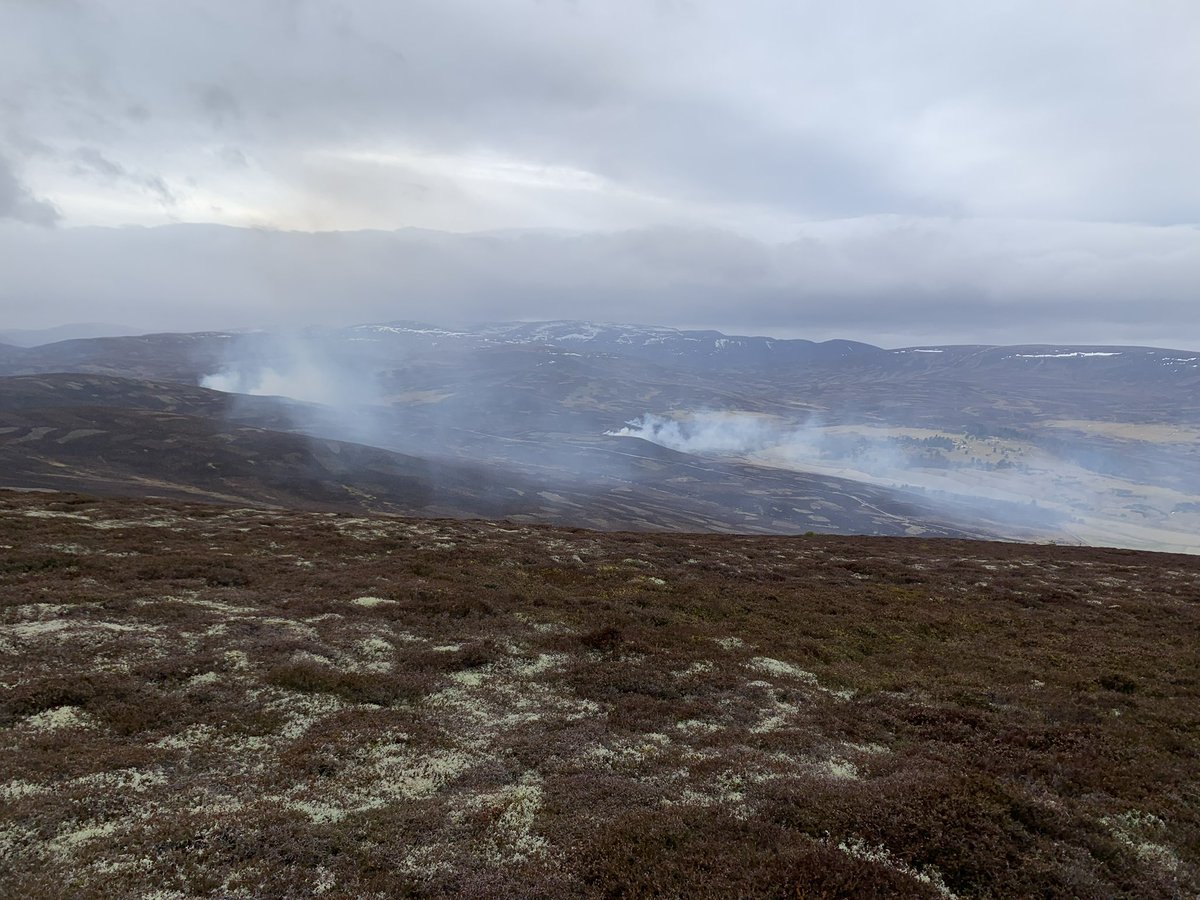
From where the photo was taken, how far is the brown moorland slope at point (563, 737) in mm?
8961

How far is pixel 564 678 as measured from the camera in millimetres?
17547

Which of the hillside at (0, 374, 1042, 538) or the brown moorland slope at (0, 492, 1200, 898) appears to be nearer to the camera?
the brown moorland slope at (0, 492, 1200, 898)

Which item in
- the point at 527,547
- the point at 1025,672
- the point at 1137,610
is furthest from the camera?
the point at 527,547

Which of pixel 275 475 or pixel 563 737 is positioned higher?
pixel 563 737

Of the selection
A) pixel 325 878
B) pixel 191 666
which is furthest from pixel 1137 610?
pixel 191 666

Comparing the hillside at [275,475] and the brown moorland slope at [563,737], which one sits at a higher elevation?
the brown moorland slope at [563,737]

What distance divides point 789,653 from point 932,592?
53.1 feet

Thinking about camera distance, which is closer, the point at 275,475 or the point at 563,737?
the point at 563,737

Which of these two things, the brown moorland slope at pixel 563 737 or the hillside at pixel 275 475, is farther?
the hillside at pixel 275 475

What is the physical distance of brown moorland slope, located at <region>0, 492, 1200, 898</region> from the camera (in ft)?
29.4

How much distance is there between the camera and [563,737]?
44.6 ft

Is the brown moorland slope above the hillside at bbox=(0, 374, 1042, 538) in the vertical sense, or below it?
above

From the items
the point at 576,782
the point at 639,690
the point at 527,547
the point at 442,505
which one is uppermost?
the point at 576,782

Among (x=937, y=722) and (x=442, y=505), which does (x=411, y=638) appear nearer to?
(x=937, y=722)
